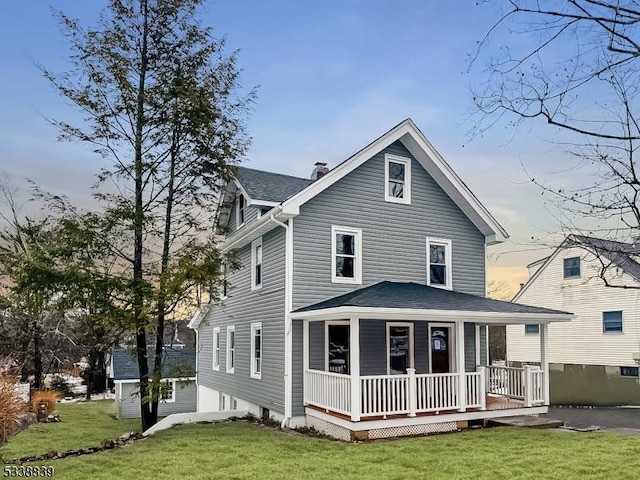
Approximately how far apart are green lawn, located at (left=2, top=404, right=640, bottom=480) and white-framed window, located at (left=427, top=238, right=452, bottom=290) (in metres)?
4.58

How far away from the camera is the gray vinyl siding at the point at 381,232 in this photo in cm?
1377

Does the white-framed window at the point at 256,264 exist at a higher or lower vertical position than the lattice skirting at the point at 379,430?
higher

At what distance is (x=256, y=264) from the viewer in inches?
629

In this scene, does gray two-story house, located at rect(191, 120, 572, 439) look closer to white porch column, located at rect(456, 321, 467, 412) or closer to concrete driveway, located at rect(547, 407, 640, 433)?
white porch column, located at rect(456, 321, 467, 412)

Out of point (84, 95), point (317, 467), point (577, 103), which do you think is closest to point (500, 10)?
point (577, 103)

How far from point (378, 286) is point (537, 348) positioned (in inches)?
594

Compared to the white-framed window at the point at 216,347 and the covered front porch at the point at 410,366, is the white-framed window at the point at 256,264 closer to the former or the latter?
the covered front porch at the point at 410,366

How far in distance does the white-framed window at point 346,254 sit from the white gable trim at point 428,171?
51.0 inches

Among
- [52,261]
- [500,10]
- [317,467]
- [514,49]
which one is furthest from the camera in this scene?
[52,261]

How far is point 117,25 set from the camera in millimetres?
14984

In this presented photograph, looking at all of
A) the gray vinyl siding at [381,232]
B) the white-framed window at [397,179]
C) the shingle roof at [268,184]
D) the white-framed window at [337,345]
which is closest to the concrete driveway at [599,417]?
the gray vinyl siding at [381,232]

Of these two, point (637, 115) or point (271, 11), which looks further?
point (271, 11)

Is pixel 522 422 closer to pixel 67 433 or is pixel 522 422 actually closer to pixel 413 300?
pixel 413 300

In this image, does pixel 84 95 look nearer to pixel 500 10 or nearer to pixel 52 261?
pixel 52 261
